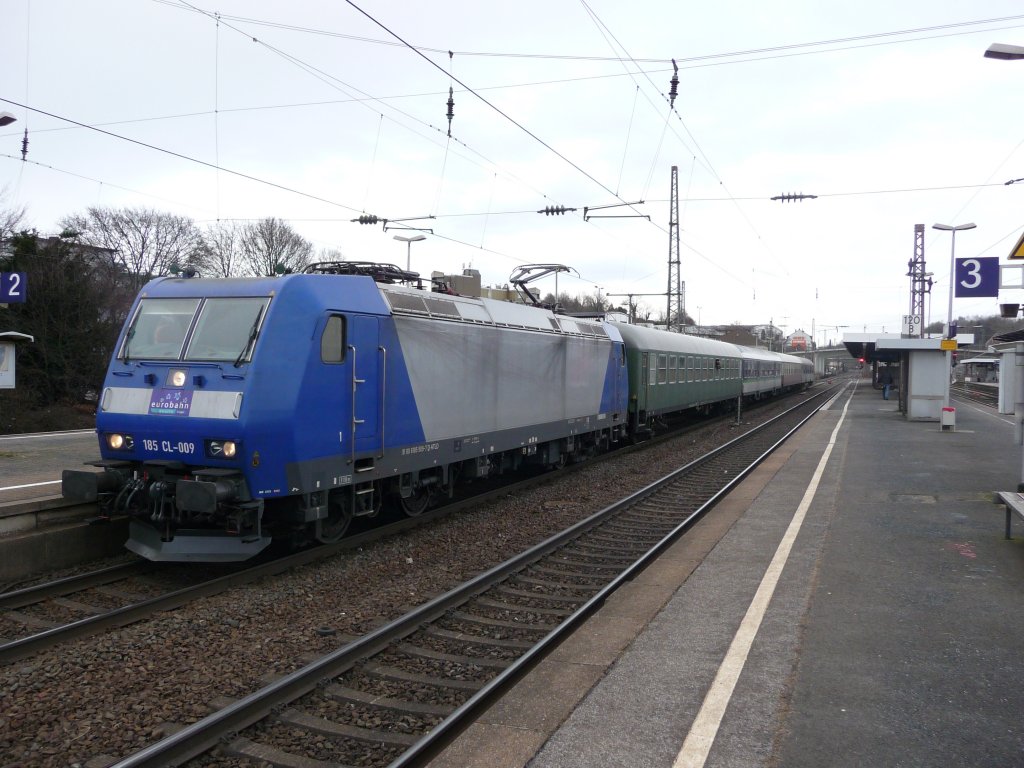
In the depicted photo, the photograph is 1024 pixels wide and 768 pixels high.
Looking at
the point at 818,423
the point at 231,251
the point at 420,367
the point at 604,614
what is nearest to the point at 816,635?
the point at 604,614

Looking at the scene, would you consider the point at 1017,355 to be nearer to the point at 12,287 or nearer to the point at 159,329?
the point at 159,329

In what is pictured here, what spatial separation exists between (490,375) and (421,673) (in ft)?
21.2

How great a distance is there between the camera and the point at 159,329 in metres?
8.36

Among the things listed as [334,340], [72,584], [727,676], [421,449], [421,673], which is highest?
[334,340]

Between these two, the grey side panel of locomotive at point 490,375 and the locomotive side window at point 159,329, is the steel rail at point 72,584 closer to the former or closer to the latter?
the locomotive side window at point 159,329

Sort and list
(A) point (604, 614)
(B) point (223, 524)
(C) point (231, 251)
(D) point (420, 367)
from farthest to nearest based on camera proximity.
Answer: (C) point (231, 251) → (D) point (420, 367) → (B) point (223, 524) → (A) point (604, 614)

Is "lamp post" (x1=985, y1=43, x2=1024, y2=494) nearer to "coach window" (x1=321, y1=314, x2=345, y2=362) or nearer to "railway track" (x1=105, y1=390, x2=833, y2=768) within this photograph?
"railway track" (x1=105, y1=390, x2=833, y2=768)

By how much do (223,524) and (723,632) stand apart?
4.86 metres

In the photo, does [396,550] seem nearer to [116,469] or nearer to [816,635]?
[116,469]

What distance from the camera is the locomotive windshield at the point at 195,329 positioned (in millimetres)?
7766

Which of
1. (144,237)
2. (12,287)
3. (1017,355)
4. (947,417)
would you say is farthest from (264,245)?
(1017,355)

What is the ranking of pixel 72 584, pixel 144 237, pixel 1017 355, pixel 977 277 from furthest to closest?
pixel 144 237, pixel 977 277, pixel 1017 355, pixel 72 584

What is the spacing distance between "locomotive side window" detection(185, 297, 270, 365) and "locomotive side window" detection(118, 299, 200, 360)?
0.68ft

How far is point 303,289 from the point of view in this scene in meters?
8.02
